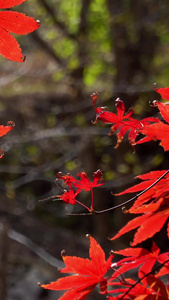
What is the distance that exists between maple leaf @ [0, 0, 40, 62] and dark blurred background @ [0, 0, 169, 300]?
252 centimetres

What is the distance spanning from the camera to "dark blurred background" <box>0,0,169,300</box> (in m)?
3.54

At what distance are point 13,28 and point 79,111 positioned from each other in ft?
11.0

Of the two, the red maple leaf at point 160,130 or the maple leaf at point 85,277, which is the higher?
the red maple leaf at point 160,130

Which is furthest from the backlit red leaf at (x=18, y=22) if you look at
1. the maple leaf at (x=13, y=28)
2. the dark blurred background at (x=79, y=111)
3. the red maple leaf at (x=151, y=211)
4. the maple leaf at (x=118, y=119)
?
the dark blurred background at (x=79, y=111)

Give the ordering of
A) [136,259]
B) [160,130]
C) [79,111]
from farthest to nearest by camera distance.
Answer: [79,111] → [136,259] → [160,130]

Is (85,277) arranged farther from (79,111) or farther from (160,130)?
(79,111)

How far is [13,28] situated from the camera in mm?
610

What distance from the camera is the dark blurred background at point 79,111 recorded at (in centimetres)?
354

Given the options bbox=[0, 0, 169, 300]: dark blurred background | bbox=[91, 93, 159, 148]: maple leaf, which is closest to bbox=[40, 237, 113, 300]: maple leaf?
bbox=[91, 93, 159, 148]: maple leaf

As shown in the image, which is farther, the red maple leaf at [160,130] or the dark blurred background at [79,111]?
the dark blurred background at [79,111]

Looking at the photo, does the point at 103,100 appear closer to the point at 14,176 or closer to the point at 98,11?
the point at 98,11

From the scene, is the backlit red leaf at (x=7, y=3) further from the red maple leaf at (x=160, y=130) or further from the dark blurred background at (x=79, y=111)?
the dark blurred background at (x=79, y=111)

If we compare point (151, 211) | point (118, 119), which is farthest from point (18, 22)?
point (151, 211)

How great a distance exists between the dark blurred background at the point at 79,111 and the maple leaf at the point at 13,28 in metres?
2.52
